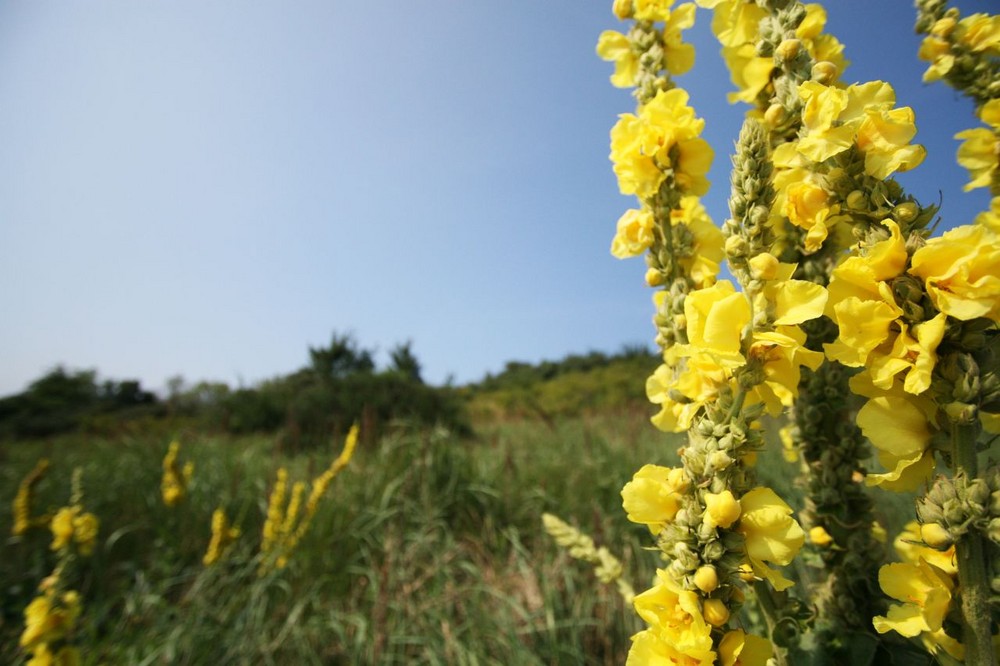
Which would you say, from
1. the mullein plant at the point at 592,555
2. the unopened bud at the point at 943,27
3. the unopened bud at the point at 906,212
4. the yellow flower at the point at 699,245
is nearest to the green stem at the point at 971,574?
the unopened bud at the point at 906,212

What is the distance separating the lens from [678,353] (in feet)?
2.27

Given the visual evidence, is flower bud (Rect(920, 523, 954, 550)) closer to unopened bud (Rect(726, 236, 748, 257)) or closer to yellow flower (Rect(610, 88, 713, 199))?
unopened bud (Rect(726, 236, 748, 257))

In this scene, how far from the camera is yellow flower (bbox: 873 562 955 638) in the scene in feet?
1.94

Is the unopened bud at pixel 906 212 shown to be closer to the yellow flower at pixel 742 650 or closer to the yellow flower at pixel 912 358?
the yellow flower at pixel 912 358

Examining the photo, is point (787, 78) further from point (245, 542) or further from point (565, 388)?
point (565, 388)

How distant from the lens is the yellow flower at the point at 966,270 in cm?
51

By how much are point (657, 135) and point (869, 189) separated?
0.36m

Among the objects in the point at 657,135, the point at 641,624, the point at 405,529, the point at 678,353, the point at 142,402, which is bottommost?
the point at 641,624

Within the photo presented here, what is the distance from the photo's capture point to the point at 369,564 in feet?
11.6

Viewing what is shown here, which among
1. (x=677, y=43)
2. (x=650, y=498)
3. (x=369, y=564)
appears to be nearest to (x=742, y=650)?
(x=650, y=498)

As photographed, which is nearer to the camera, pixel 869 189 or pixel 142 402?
pixel 869 189

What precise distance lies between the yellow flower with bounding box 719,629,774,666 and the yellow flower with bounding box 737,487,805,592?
0.26 feet

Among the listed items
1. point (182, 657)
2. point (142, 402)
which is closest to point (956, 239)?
point (182, 657)

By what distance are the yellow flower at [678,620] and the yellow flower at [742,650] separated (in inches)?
1.2
